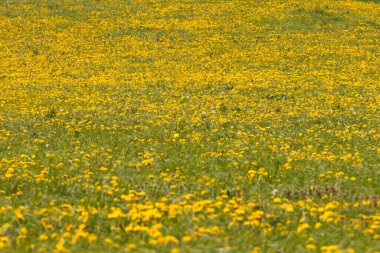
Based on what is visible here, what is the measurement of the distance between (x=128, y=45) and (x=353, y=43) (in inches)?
503

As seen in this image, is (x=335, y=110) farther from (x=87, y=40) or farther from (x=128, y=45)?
(x=87, y=40)

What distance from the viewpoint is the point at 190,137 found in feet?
41.9


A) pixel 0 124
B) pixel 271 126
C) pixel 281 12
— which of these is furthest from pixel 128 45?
pixel 271 126

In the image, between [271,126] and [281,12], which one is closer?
[271,126]

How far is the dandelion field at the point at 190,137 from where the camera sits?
6707 mm

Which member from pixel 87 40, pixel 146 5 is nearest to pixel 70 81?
pixel 87 40

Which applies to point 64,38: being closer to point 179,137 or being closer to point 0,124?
point 0,124

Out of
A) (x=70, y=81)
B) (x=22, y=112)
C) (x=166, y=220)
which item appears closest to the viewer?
(x=166, y=220)

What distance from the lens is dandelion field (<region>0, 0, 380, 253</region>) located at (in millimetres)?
6707

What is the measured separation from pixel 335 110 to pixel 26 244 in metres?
11.8

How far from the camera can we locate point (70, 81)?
22375 millimetres

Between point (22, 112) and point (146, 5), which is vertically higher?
point (146, 5)

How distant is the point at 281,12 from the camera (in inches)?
1446

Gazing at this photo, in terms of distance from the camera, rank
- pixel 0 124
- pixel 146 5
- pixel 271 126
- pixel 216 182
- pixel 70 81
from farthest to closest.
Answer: pixel 146 5 → pixel 70 81 → pixel 0 124 → pixel 271 126 → pixel 216 182
